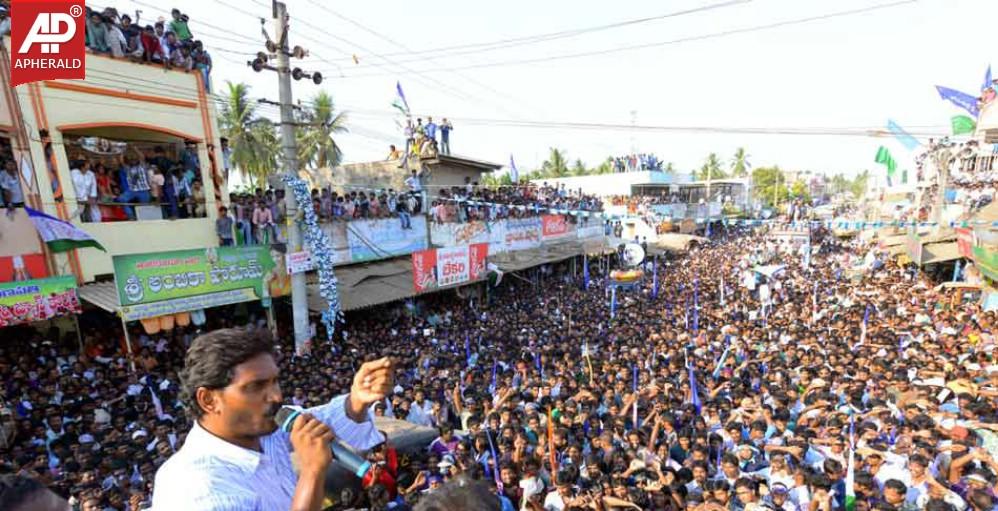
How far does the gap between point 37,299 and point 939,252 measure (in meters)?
23.7

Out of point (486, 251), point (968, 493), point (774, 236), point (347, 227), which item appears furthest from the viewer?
point (774, 236)

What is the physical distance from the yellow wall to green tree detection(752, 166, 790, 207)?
2714 inches

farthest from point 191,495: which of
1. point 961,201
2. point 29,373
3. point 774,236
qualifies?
point 961,201

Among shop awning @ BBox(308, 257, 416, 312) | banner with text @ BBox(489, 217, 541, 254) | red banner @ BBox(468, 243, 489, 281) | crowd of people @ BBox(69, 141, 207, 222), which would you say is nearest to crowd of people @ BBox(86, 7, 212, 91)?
crowd of people @ BBox(69, 141, 207, 222)

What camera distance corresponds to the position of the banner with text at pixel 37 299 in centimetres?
789

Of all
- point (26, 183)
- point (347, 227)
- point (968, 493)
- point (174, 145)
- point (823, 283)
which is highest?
point (174, 145)

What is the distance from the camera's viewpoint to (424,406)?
7484 mm

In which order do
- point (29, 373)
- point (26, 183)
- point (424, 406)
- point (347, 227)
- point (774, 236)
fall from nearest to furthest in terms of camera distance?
point (424, 406) → point (29, 373) → point (26, 183) → point (347, 227) → point (774, 236)

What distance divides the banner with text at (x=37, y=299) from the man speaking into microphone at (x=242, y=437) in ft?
30.7

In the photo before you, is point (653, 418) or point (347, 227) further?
point (347, 227)

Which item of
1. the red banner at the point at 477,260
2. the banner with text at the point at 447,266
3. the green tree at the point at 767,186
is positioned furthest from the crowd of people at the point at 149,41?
the green tree at the point at 767,186

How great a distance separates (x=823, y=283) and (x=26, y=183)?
21.3 meters

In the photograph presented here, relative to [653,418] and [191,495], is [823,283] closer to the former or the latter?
[653,418]

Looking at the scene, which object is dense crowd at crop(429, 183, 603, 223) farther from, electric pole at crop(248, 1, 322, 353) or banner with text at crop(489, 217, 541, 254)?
electric pole at crop(248, 1, 322, 353)
